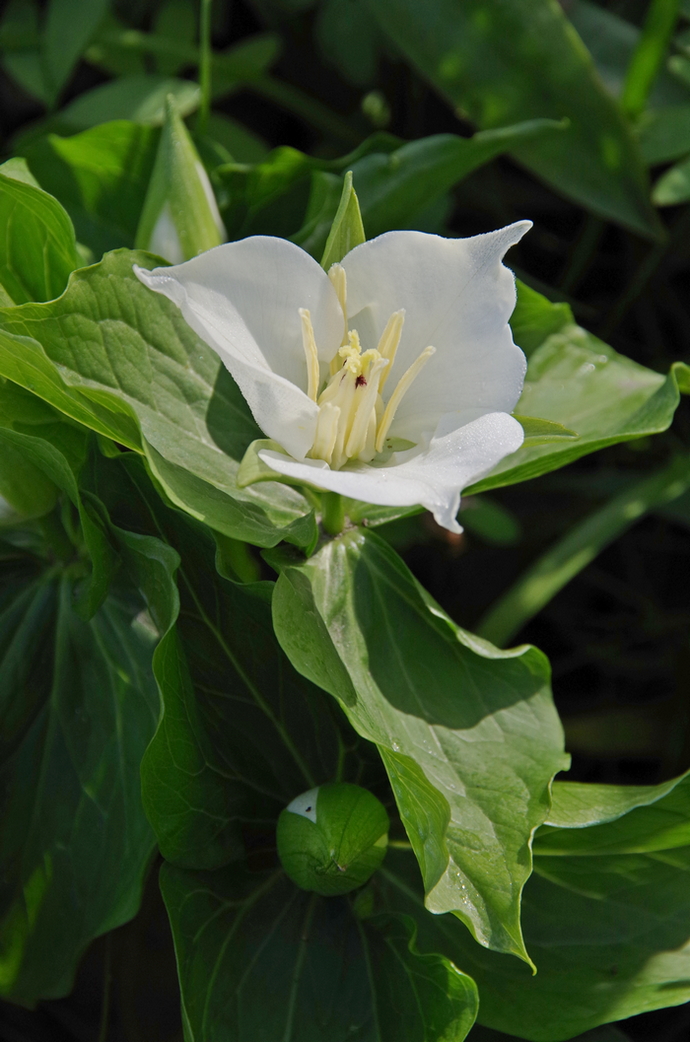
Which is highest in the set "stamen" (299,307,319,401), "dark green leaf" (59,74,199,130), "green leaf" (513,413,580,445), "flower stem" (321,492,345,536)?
"dark green leaf" (59,74,199,130)

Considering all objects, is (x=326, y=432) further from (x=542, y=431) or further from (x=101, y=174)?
(x=101, y=174)

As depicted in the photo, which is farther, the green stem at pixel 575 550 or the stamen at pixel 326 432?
the green stem at pixel 575 550

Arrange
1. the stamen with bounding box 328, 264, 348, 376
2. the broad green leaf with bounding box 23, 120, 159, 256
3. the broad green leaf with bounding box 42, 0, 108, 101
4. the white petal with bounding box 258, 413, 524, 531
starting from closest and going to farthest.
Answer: the white petal with bounding box 258, 413, 524, 531, the stamen with bounding box 328, 264, 348, 376, the broad green leaf with bounding box 23, 120, 159, 256, the broad green leaf with bounding box 42, 0, 108, 101

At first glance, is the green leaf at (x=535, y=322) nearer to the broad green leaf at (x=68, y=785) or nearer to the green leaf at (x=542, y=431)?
the green leaf at (x=542, y=431)

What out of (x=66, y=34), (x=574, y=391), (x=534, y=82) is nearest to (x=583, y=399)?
(x=574, y=391)

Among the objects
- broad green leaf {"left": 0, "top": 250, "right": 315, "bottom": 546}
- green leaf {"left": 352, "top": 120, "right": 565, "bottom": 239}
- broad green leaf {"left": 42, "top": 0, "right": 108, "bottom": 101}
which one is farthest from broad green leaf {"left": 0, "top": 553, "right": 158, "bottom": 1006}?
broad green leaf {"left": 42, "top": 0, "right": 108, "bottom": 101}

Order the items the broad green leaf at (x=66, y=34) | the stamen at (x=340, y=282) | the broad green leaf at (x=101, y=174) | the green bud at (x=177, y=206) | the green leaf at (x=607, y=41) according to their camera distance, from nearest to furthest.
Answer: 1. the stamen at (x=340, y=282)
2. the green bud at (x=177, y=206)
3. the broad green leaf at (x=101, y=174)
4. the broad green leaf at (x=66, y=34)
5. the green leaf at (x=607, y=41)

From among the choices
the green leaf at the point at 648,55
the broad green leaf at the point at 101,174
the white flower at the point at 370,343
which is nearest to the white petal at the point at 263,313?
the white flower at the point at 370,343

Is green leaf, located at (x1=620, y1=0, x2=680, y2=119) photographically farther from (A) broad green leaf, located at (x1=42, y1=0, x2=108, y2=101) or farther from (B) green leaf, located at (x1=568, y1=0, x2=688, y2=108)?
(A) broad green leaf, located at (x1=42, y1=0, x2=108, y2=101)
